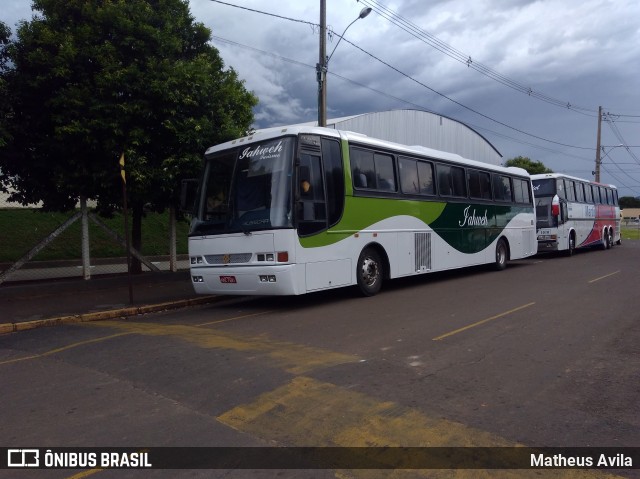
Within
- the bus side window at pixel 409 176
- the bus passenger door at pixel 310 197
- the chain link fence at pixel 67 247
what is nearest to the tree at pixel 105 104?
the chain link fence at pixel 67 247

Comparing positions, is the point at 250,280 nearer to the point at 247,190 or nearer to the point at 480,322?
the point at 247,190

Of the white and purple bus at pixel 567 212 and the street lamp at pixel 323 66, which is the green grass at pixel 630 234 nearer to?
the white and purple bus at pixel 567 212

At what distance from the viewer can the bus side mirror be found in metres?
10.6

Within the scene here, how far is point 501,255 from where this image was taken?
16828 mm

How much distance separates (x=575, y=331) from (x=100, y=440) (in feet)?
20.9

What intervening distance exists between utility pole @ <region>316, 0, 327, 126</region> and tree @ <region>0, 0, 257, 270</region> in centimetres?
306

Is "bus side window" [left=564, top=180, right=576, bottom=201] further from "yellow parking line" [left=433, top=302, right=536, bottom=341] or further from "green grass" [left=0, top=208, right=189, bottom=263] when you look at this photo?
"green grass" [left=0, top=208, right=189, bottom=263]

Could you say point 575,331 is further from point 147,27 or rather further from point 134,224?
point 134,224

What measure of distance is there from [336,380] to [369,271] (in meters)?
5.93

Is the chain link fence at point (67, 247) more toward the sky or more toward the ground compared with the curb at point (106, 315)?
more toward the sky

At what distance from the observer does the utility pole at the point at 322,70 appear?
15062 mm

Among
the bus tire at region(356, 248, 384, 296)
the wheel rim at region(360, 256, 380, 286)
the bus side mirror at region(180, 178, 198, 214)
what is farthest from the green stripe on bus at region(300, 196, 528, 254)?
the bus side mirror at region(180, 178, 198, 214)

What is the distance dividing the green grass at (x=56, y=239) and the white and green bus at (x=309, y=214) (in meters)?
9.39

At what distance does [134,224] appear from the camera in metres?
15.1
